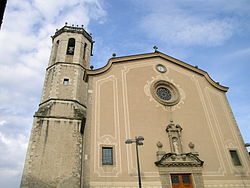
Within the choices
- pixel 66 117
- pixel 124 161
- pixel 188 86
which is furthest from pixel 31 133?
pixel 188 86

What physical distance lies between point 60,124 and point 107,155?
592 cm

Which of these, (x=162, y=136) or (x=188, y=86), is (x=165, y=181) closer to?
(x=162, y=136)

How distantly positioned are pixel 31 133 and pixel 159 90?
1064 centimetres

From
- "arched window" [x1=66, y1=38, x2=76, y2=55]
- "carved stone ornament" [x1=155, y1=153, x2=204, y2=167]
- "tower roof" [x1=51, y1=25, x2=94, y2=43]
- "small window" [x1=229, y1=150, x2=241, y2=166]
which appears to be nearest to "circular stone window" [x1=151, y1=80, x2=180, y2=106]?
"carved stone ornament" [x1=155, y1=153, x2=204, y2=167]

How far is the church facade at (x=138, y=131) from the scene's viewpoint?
1193cm

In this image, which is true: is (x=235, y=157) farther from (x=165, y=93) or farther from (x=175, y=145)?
(x=165, y=93)

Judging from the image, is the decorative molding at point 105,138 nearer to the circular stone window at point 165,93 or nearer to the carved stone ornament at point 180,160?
the carved stone ornament at point 180,160

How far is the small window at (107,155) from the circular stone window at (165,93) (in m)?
5.34

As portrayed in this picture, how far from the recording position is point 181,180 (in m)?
12.1

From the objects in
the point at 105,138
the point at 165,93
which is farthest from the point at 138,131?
the point at 165,93

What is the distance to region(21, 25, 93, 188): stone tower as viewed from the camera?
13.9 metres

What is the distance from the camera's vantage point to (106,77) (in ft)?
49.8

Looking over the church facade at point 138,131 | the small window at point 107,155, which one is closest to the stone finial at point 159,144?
the church facade at point 138,131

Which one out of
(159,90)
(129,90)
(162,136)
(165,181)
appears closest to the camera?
(165,181)
